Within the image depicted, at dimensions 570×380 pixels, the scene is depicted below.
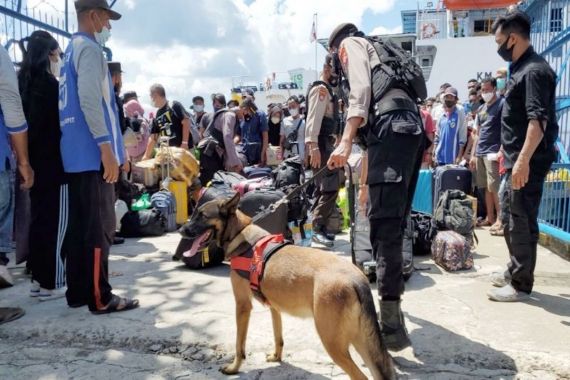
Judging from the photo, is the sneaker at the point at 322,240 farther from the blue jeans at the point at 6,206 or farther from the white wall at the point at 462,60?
the white wall at the point at 462,60

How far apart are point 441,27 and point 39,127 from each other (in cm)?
3272

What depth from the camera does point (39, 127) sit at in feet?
11.6

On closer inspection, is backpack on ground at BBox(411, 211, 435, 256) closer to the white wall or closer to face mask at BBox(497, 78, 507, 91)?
face mask at BBox(497, 78, 507, 91)

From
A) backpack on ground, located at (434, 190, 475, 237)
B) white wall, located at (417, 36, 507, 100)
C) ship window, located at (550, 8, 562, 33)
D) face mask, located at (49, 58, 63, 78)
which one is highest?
white wall, located at (417, 36, 507, 100)

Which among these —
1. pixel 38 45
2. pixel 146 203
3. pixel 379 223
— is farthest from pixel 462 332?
pixel 146 203

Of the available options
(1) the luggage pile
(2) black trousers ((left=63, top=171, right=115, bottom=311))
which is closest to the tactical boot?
(2) black trousers ((left=63, top=171, right=115, bottom=311))

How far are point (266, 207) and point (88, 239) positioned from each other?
1712 millimetres

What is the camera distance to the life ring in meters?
30.9

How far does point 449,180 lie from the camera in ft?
21.6

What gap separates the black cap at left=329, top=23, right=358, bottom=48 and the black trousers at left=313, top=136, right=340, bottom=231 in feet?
7.41

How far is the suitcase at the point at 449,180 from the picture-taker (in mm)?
6516

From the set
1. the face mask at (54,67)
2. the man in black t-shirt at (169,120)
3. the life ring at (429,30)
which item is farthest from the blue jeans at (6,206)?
the life ring at (429,30)

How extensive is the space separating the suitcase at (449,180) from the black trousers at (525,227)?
298cm

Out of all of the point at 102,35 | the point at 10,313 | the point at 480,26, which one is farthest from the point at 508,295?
the point at 480,26
